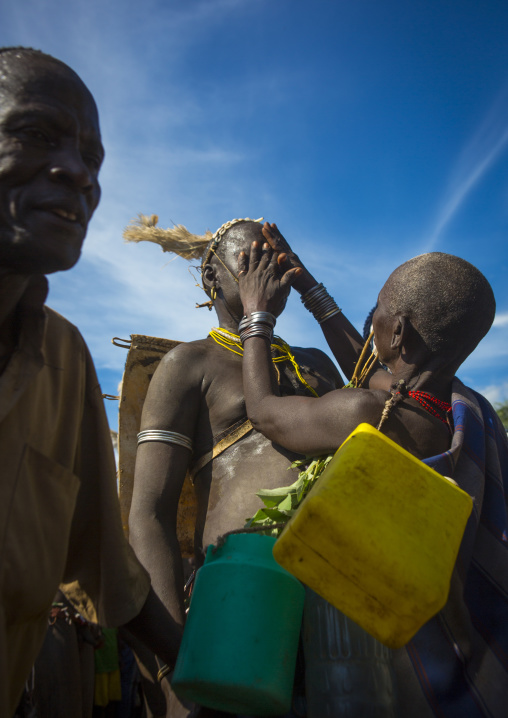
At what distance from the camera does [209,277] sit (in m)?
4.08

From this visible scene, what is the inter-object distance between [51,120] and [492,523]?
235 centimetres

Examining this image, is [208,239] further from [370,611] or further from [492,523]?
[370,611]

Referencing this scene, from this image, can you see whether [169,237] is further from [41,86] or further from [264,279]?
[41,86]

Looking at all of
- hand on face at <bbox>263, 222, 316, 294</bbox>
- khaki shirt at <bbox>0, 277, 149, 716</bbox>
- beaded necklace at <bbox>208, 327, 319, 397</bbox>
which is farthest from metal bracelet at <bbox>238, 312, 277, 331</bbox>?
khaki shirt at <bbox>0, 277, 149, 716</bbox>

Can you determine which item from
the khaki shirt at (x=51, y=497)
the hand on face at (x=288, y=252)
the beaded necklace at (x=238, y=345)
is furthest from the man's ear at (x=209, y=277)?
the khaki shirt at (x=51, y=497)

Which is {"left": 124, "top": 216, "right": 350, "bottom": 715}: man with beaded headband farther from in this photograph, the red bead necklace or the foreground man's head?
the foreground man's head

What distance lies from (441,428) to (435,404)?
5.8 inches

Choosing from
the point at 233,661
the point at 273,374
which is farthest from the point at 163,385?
the point at 233,661

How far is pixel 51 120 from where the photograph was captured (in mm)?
1595

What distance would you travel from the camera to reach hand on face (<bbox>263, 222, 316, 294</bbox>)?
3816mm

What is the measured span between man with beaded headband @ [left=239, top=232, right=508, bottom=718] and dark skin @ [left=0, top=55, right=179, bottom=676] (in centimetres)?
147

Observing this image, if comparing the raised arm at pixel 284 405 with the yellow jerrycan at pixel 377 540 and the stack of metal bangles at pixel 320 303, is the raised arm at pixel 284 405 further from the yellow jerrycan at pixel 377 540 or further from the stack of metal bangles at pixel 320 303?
the yellow jerrycan at pixel 377 540

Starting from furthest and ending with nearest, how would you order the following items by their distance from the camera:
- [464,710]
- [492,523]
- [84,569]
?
[492,523], [464,710], [84,569]

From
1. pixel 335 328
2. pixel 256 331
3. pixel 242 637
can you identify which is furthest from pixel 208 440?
pixel 242 637
